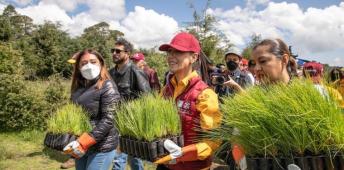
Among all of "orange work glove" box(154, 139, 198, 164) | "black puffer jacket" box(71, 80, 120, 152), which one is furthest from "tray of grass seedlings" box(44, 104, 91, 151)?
"orange work glove" box(154, 139, 198, 164)

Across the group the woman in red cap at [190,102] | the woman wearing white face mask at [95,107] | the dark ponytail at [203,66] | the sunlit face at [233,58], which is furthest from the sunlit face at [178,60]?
the sunlit face at [233,58]

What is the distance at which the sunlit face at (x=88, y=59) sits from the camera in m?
4.12

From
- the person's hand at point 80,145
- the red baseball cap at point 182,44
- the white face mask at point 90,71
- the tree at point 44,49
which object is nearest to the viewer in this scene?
the red baseball cap at point 182,44

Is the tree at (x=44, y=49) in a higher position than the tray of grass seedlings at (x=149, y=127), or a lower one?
higher

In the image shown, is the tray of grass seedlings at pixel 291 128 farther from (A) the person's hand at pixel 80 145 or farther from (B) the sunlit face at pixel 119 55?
(B) the sunlit face at pixel 119 55

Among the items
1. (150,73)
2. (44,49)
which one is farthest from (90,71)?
(44,49)

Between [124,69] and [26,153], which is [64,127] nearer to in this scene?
[124,69]

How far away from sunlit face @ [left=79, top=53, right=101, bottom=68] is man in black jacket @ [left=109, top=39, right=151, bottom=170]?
4.34ft

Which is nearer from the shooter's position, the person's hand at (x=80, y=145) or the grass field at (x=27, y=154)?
the person's hand at (x=80, y=145)

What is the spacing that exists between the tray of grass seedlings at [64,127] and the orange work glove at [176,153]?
4.65 feet

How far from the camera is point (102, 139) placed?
388 centimetres

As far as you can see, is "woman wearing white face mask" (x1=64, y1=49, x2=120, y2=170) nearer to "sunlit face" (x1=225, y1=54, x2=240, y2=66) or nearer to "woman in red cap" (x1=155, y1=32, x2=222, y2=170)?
"woman in red cap" (x1=155, y1=32, x2=222, y2=170)

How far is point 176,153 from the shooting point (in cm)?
243

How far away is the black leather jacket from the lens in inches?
219
